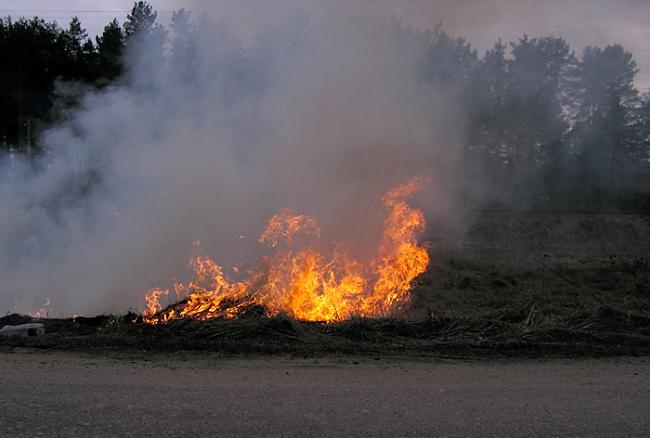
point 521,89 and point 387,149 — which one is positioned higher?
point 521,89

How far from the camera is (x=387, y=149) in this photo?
893 centimetres

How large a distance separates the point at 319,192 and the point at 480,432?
227 inches

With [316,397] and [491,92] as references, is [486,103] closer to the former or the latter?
[491,92]

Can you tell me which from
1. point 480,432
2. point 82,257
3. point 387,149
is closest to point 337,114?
point 387,149

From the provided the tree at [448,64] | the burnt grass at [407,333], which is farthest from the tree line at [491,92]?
the burnt grass at [407,333]

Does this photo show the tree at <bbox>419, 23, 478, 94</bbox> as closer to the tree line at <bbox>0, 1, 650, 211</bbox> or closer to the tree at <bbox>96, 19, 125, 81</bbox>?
the tree line at <bbox>0, 1, 650, 211</bbox>

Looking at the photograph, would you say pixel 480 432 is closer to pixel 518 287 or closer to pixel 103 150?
pixel 103 150

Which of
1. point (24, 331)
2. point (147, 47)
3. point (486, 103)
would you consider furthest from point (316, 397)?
point (147, 47)

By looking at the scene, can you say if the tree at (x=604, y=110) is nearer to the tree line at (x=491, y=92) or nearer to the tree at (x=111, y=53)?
the tree line at (x=491, y=92)

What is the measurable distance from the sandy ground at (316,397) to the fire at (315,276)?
2.20 m

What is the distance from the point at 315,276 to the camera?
865cm

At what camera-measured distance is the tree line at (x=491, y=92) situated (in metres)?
9.12

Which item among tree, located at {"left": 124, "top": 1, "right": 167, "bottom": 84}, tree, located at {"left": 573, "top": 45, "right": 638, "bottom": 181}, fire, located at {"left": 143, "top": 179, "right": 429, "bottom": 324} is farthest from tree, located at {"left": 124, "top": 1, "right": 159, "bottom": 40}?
tree, located at {"left": 573, "top": 45, "right": 638, "bottom": 181}

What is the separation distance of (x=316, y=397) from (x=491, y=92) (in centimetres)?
684
